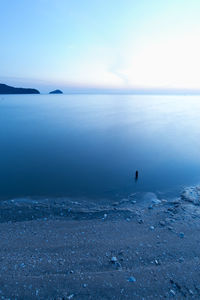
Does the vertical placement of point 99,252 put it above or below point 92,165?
below

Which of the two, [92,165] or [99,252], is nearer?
[99,252]

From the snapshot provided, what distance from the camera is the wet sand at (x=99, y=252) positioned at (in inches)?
171

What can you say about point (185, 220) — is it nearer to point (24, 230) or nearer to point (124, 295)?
point (124, 295)

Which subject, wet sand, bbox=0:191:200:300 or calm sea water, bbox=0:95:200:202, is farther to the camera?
calm sea water, bbox=0:95:200:202

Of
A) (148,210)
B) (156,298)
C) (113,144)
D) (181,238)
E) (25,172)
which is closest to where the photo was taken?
(156,298)

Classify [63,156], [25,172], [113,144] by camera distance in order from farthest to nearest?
1. [113,144]
2. [63,156]
3. [25,172]

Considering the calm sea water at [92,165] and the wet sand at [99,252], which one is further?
the calm sea water at [92,165]

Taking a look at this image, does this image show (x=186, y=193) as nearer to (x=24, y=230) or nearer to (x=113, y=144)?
(x=24, y=230)

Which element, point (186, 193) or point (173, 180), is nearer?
point (186, 193)

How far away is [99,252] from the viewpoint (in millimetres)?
5496

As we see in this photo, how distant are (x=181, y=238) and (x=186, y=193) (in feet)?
13.9

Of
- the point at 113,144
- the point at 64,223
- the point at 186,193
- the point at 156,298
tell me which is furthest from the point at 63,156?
the point at 156,298

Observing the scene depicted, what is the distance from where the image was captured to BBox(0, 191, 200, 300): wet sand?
4.36 m

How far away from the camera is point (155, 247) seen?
18.8 feet
